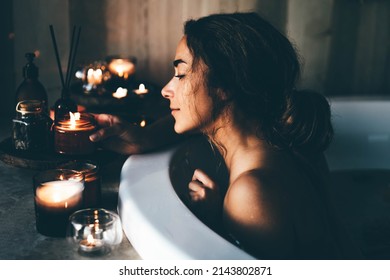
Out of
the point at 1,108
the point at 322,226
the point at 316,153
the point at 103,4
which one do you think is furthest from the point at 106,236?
the point at 103,4

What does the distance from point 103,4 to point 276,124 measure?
1.21 m

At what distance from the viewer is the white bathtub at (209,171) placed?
38.9 inches

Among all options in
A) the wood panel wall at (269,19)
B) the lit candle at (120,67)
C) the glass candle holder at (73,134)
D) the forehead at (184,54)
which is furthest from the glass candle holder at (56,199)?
the wood panel wall at (269,19)

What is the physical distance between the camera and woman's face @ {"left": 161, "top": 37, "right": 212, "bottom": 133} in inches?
49.7

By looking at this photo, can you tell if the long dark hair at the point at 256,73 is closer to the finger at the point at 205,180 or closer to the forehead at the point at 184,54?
the forehead at the point at 184,54

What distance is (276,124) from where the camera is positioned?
1.27m

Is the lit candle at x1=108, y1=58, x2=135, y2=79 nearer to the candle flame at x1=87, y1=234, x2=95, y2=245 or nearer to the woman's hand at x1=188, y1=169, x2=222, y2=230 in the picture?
the woman's hand at x1=188, y1=169, x2=222, y2=230

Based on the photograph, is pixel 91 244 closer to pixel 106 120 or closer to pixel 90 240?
pixel 90 240

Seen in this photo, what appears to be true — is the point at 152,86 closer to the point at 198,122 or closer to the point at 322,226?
the point at 198,122

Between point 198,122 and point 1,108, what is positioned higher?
point 198,122

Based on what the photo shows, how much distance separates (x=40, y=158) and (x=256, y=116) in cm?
52

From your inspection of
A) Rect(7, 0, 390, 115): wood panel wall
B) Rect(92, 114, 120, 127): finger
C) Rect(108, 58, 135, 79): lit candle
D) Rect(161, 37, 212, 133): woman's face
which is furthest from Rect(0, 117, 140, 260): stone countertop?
Rect(7, 0, 390, 115): wood panel wall

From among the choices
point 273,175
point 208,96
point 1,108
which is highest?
point 208,96
